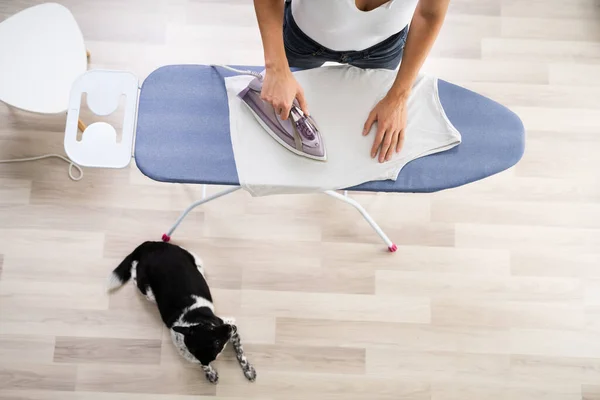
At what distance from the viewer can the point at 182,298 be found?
1773 millimetres

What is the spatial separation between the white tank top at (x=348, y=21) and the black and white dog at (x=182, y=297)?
35.4 inches

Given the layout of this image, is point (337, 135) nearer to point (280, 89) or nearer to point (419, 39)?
point (280, 89)

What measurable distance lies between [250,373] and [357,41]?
4.13 feet

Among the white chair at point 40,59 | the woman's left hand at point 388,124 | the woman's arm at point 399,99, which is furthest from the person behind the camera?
the white chair at point 40,59

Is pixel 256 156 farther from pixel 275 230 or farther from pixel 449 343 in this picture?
pixel 449 343

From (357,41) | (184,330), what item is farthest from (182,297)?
(357,41)

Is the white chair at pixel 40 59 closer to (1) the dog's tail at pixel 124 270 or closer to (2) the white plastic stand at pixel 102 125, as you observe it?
(2) the white plastic stand at pixel 102 125

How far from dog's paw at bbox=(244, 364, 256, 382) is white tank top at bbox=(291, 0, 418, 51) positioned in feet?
3.93

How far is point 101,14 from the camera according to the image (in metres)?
2.20

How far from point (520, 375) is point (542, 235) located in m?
0.55

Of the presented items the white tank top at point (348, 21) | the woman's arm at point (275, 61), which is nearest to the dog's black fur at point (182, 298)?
the woman's arm at point (275, 61)

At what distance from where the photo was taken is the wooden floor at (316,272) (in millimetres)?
2000

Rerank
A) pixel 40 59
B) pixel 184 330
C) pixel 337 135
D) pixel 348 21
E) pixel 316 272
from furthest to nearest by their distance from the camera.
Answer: pixel 316 272
pixel 40 59
pixel 184 330
pixel 337 135
pixel 348 21

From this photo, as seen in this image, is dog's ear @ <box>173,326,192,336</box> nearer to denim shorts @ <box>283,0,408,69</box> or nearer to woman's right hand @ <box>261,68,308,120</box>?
woman's right hand @ <box>261,68,308,120</box>
